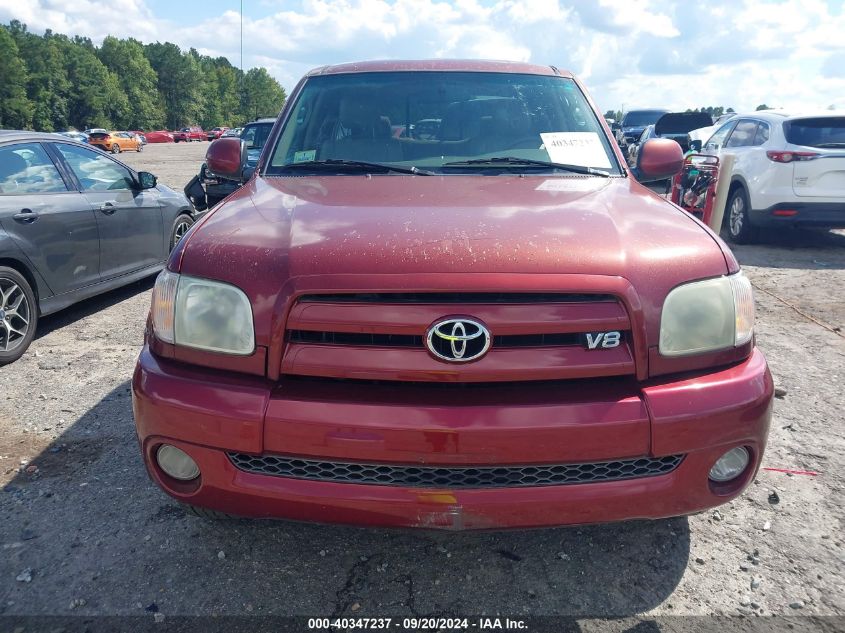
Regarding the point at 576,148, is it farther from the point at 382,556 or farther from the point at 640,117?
the point at 640,117

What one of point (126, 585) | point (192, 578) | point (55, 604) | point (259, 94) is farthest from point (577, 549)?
point (259, 94)

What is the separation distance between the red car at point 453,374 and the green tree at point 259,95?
120660 millimetres

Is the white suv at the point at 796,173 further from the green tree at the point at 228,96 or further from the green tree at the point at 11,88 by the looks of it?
the green tree at the point at 228,96

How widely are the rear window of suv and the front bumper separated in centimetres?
720

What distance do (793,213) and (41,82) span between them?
256 ft

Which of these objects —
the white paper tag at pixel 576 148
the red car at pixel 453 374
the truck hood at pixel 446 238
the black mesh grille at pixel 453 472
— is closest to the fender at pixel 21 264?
the truck hood at pixel 446 238

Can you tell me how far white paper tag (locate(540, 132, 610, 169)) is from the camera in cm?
307

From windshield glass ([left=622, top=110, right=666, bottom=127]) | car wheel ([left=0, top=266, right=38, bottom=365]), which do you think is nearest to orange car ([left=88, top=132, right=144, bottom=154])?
windshield glass ([left=622, top=110, right=666, bottom=127])

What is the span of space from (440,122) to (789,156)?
637cm

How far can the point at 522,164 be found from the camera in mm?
3020

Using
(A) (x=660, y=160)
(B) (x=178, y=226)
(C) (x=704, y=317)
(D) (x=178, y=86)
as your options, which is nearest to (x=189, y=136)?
(D) (x=178, y=86)

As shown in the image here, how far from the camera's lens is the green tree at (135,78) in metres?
83.6

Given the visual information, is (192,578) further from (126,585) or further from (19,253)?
(19,253)

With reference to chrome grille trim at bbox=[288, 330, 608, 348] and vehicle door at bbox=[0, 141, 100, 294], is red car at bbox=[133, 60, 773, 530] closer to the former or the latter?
chrome grille trim at bbox=[288, 330, 608, 348]
